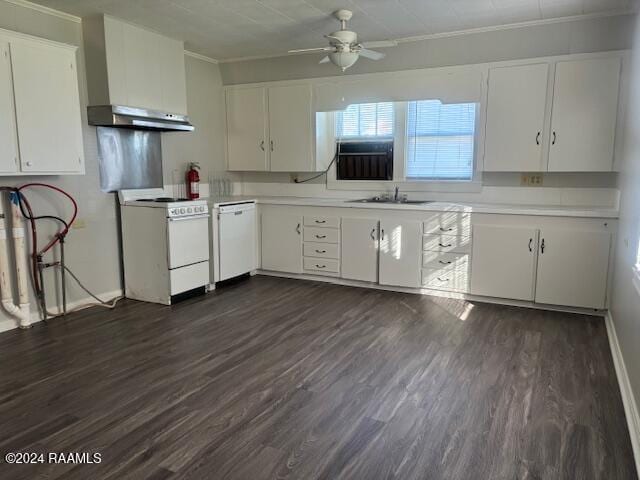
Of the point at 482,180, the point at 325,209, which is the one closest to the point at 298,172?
the point at 325,209

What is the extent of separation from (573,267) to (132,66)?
13.9 ft

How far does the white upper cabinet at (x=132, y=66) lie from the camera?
13.2 ft

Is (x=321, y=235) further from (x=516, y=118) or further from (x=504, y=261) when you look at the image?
(x=516, y=118)

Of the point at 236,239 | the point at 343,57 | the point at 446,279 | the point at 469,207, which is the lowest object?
the point at 446,279

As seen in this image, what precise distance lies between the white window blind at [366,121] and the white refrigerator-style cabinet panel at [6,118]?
3230mm

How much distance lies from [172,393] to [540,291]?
10.3ft

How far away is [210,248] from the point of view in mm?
4762

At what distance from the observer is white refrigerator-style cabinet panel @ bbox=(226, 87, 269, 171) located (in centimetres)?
556

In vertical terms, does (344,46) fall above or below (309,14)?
below

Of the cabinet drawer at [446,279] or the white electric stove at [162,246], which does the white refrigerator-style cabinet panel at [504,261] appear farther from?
the white electric stove at [162,246]

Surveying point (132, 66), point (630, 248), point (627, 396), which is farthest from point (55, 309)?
point (630, 248)

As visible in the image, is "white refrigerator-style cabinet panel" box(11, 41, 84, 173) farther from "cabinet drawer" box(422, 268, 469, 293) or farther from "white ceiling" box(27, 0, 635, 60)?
"cabinet drawer" box(422, 268, 469, 293)

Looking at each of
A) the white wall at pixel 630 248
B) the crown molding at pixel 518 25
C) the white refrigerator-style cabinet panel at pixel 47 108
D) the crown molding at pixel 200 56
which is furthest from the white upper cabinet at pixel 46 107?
the white wall at pixel 630 248

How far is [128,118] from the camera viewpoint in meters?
4.12
